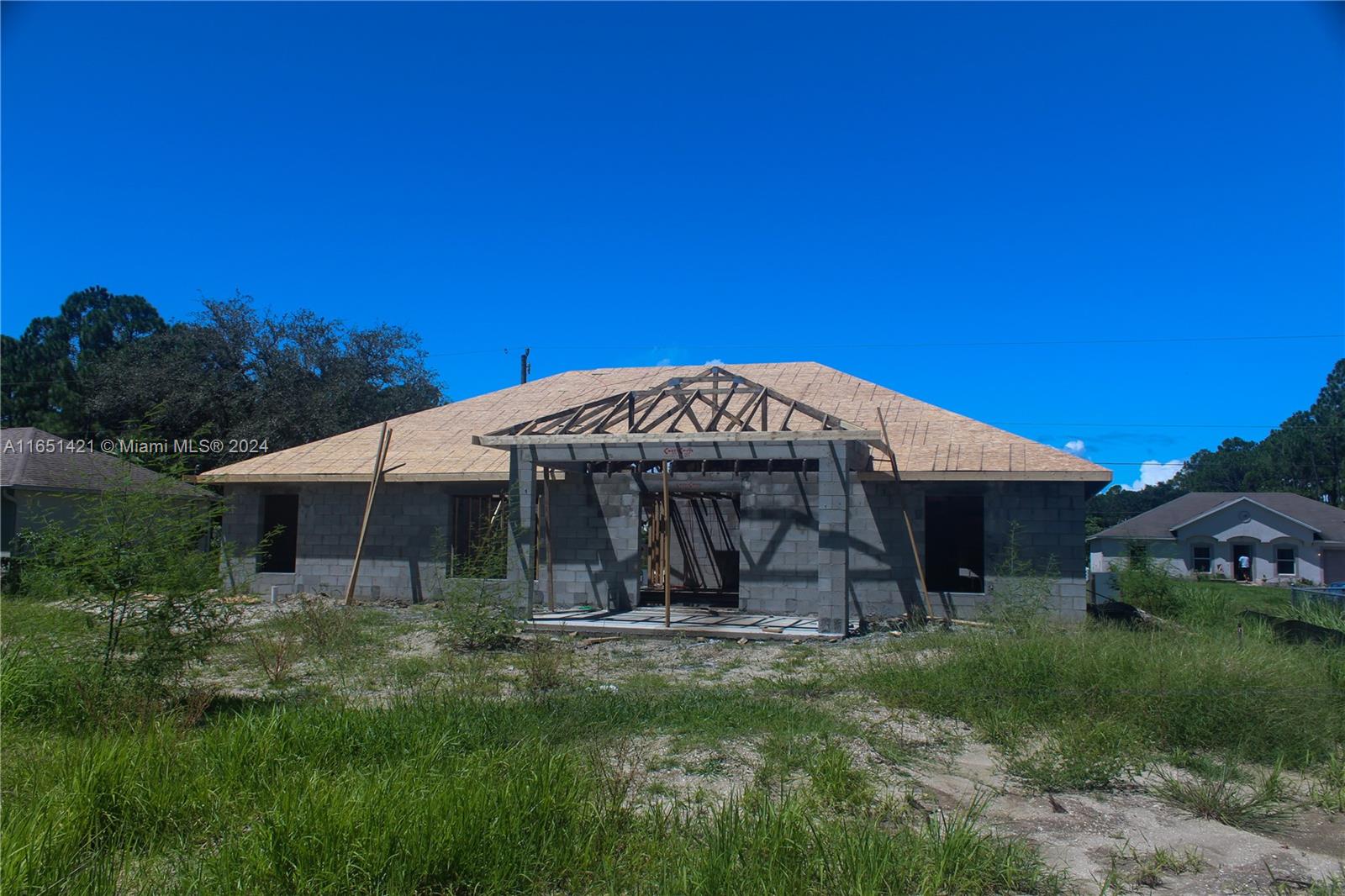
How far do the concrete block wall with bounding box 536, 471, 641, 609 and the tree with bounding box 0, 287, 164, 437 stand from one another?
24.2m

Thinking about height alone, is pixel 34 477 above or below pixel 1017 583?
above

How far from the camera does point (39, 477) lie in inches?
746

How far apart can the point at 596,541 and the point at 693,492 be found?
2088 millimetres

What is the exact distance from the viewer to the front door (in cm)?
3938

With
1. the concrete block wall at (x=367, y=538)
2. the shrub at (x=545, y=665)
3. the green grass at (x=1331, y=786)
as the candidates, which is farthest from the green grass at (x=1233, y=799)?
the concrete block wall at (x=367, y=538)

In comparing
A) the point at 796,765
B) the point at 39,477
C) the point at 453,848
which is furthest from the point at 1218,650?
the point at 39,477

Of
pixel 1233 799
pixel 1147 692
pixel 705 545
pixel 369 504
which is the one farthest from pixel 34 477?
pixel 1233 799

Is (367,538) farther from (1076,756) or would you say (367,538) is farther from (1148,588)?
(1148,588)

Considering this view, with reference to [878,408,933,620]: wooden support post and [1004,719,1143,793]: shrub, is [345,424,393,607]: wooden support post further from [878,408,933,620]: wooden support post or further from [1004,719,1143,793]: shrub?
[1004,719,1143,793]: shrub

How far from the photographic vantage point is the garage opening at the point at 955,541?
19.7 meters

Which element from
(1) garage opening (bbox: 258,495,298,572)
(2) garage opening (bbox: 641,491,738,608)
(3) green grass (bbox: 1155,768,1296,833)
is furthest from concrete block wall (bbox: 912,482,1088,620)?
(1) garage opening (bbox: 258,495,298,572)

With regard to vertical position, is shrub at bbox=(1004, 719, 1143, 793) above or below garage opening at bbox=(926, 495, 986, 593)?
below

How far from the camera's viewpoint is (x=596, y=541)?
1616 cm

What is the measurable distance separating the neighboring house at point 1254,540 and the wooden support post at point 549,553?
2973 cm
